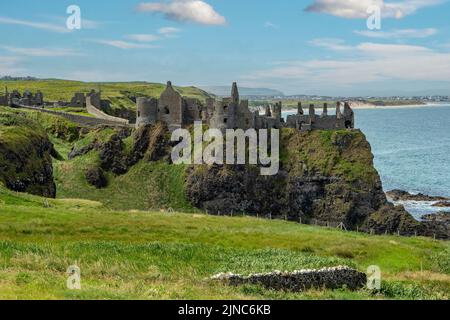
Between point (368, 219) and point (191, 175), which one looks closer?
point (368, 219)

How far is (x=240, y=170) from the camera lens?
303ft

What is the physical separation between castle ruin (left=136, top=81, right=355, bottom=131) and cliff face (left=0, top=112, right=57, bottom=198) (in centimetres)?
2059

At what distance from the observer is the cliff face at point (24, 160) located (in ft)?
241

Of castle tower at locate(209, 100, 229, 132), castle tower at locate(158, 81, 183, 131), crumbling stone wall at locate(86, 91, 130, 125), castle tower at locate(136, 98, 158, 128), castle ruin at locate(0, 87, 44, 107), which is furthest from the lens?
castle ruin at locate(0, 87, 44, 107)

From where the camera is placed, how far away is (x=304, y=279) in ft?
102

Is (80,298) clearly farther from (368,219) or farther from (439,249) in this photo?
(368,219)

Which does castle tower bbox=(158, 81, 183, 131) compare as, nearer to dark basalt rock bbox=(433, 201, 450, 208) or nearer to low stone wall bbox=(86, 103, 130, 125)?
low stone wall bbox=(86, 103, 130, 125)

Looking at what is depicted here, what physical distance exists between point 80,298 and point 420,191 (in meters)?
116

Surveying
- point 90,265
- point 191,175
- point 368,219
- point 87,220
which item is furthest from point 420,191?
point 90,265

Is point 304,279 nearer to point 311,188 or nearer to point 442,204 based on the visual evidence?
point 311,188

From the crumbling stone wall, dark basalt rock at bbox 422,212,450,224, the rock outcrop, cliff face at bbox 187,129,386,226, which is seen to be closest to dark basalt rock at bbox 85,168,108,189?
cliff face at bbox 187,129,386,226

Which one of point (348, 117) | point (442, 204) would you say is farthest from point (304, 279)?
point (442, 204)

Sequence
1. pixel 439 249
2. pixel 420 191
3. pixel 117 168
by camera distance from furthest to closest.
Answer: pixel 420 191 < pixel 117 168 < pixel 439 249

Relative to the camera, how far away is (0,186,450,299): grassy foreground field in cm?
2667
